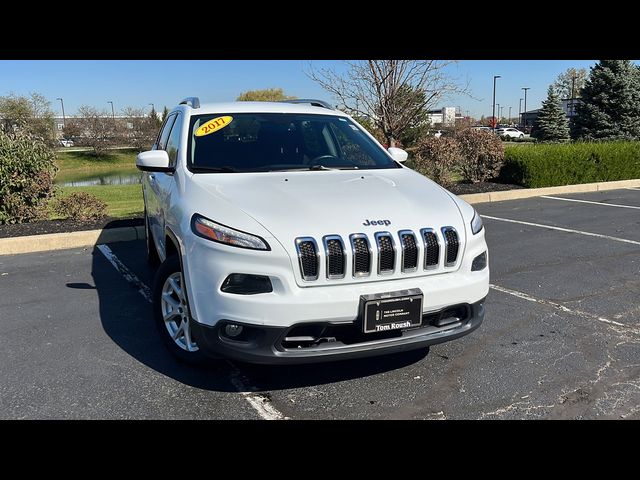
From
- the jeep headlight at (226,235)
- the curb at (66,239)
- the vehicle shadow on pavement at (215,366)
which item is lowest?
the vehicle shadow on pavement at (215,366)

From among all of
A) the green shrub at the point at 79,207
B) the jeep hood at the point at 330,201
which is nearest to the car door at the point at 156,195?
the jeep hood at the point at 330,201

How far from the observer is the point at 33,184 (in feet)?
26.8

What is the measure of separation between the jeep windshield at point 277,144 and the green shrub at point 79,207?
4.82 metres

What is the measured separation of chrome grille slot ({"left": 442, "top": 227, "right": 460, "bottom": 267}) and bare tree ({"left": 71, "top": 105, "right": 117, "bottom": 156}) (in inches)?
1826

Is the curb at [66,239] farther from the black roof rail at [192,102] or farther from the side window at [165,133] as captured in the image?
the black roof rail at [192,102]

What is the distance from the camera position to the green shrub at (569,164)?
496 inches

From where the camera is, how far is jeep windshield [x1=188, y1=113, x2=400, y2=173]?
13.3 ft

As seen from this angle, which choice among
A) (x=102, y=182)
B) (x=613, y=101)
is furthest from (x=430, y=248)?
(x=613, y=101)

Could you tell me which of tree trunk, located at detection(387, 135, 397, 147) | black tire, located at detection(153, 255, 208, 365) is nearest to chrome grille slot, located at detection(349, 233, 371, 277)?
black tire, located at detection(153, 255, 208, 365)

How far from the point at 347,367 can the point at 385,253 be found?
40.3 inches

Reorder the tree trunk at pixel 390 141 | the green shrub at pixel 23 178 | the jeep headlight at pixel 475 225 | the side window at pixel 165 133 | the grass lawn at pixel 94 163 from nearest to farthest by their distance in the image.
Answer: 1. the jeep headlight at pixel 475 225
2. the side window at pixel 165 133
3. the green shrub at pixel 23 178
4. the tree trunk at pixel 390 141
5. the grass lawn at pixel 94 163
